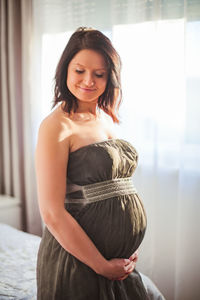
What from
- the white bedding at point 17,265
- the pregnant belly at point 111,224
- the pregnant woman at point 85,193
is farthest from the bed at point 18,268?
the pregnant belly at point 111,224

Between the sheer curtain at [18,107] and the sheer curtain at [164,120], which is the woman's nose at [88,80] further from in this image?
the sheer curtain at [18,107]

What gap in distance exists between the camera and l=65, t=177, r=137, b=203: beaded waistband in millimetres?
1076

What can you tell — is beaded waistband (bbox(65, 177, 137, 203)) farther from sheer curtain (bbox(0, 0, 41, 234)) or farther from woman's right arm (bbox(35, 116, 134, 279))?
sheer curtain (bbox(0, 0, 41, 234))

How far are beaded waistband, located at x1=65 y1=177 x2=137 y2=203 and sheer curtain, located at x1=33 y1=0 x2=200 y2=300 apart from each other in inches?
39.6

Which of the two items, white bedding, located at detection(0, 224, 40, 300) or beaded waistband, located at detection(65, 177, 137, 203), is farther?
white bedding, located at detection(0, 224, 40, 300)

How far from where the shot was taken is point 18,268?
1769mm

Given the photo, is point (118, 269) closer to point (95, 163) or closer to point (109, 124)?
point (95, 163)

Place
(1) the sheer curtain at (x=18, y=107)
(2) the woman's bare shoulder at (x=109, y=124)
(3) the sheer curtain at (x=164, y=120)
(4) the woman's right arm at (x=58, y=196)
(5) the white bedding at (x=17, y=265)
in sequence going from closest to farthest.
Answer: (4) the woman's right arm at (x=58, y=196) → (2) the woman's bare shoulder at (x=109, y=124) → (5) the white bedding at (x=17, y=265) → (3) the sheer curtain at (x=164, y=120) → (1) the sheer curtain at (x=18, y=107)

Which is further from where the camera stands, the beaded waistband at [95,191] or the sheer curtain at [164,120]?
the sheer curtain at [164,120]

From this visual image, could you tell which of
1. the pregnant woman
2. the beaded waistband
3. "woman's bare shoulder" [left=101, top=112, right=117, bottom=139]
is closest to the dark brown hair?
the pregnant woman

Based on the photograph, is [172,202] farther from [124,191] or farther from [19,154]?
[19,154]

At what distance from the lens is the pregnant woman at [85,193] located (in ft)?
3.33

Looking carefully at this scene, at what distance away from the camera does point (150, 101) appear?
6.98ft

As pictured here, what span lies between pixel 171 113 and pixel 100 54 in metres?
1.04
